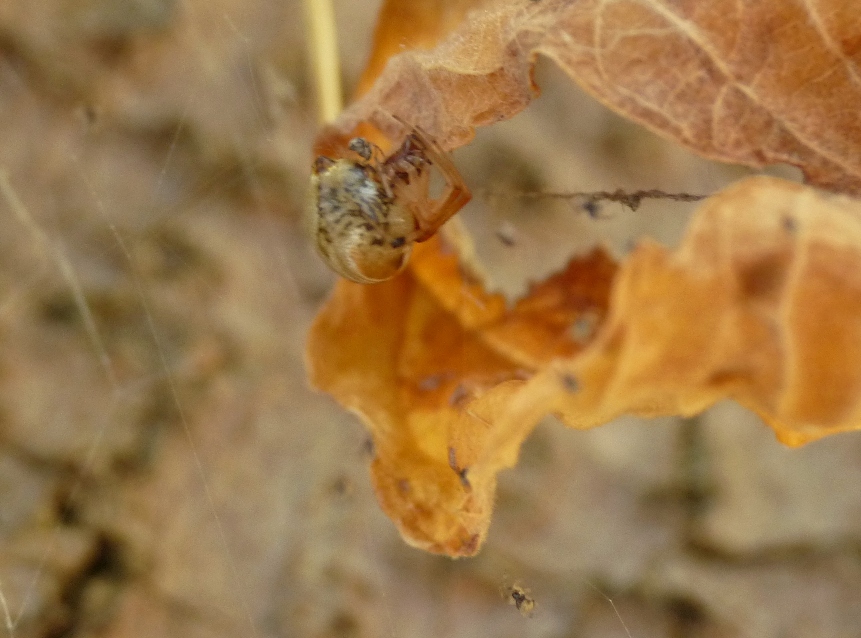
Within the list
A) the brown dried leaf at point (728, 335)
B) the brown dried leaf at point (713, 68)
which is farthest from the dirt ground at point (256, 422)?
the brown dried leaf at point (728, 335)

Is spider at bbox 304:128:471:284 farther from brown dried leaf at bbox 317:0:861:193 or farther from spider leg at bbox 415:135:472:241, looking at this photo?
brown dried leaf at bbox 317:0:861:193

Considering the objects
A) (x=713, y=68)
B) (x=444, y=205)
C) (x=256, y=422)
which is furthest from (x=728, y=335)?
(x=256, y=422)

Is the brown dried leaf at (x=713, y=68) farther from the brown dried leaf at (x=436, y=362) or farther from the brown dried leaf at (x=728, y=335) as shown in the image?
the brown dried leaf at (x=436, y=362)

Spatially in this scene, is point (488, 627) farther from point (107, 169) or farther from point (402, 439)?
point (107, 169)

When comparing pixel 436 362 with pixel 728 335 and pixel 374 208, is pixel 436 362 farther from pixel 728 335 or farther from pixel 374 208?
pixel 728 335

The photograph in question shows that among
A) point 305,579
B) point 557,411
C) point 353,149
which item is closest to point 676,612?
point 305,579

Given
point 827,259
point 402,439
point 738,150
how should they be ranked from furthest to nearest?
1. point 402,439
2. point 738,150
3. point 827,259
